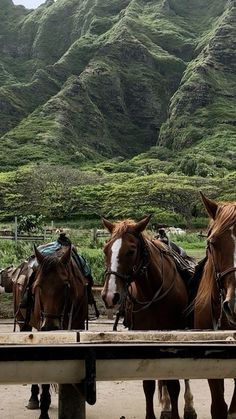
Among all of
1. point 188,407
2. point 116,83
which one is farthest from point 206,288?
point 116,83

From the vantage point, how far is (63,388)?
2490mm

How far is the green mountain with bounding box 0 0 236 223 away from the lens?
8650cm

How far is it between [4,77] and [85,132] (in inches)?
1817

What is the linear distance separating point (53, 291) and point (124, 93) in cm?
12186

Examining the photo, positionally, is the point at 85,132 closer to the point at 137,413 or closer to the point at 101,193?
the point at 101,193

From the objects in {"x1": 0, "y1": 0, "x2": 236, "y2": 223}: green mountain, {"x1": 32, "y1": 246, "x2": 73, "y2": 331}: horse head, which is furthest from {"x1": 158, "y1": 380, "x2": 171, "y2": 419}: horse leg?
{"x1": 0, "y1": 0, "x2": 236, "y2": 223}: green mountain

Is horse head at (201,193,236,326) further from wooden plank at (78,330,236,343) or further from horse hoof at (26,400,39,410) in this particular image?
horse hoof at (26,400,39,410)

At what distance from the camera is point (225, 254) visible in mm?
3697

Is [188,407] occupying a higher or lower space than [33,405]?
higher

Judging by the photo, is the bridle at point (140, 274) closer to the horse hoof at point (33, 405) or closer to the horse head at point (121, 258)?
the horse head at point (121, 258)

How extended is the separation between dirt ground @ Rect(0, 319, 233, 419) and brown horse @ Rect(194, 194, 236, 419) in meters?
1.97

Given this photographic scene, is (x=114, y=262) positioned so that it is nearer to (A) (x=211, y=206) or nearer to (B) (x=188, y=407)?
(A) (x=211, y=206)

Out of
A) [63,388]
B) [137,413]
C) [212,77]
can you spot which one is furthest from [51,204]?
[212,77]

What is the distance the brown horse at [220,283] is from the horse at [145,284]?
692mm
